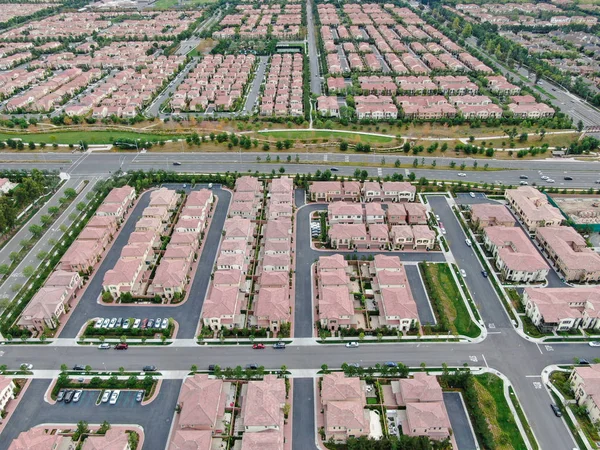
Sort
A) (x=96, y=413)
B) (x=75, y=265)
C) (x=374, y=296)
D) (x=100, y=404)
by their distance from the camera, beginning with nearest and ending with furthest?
(x=96, y=413) → (x=100, y=404) → (x=374, y=296) → (x=75, y=265)

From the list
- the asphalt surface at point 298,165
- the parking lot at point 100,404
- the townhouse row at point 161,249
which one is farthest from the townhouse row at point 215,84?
the parking lot at point 100,404

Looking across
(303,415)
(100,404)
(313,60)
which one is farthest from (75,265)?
(313,60)

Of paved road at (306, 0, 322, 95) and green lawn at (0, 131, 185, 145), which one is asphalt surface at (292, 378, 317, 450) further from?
paved road at (306, 0, 322, 95)

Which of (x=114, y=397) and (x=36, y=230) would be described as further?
(x=36, y=230)

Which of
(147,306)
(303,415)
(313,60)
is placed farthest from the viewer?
(313,60)

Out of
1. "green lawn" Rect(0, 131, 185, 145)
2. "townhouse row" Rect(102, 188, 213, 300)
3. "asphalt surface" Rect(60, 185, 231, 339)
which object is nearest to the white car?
"asphalt surface" Rect(60, 185, 231, 339)

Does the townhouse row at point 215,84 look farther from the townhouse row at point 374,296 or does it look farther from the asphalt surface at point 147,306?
the townhouse row at point 374,296

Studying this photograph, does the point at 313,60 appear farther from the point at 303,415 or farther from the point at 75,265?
the point at 303,415
